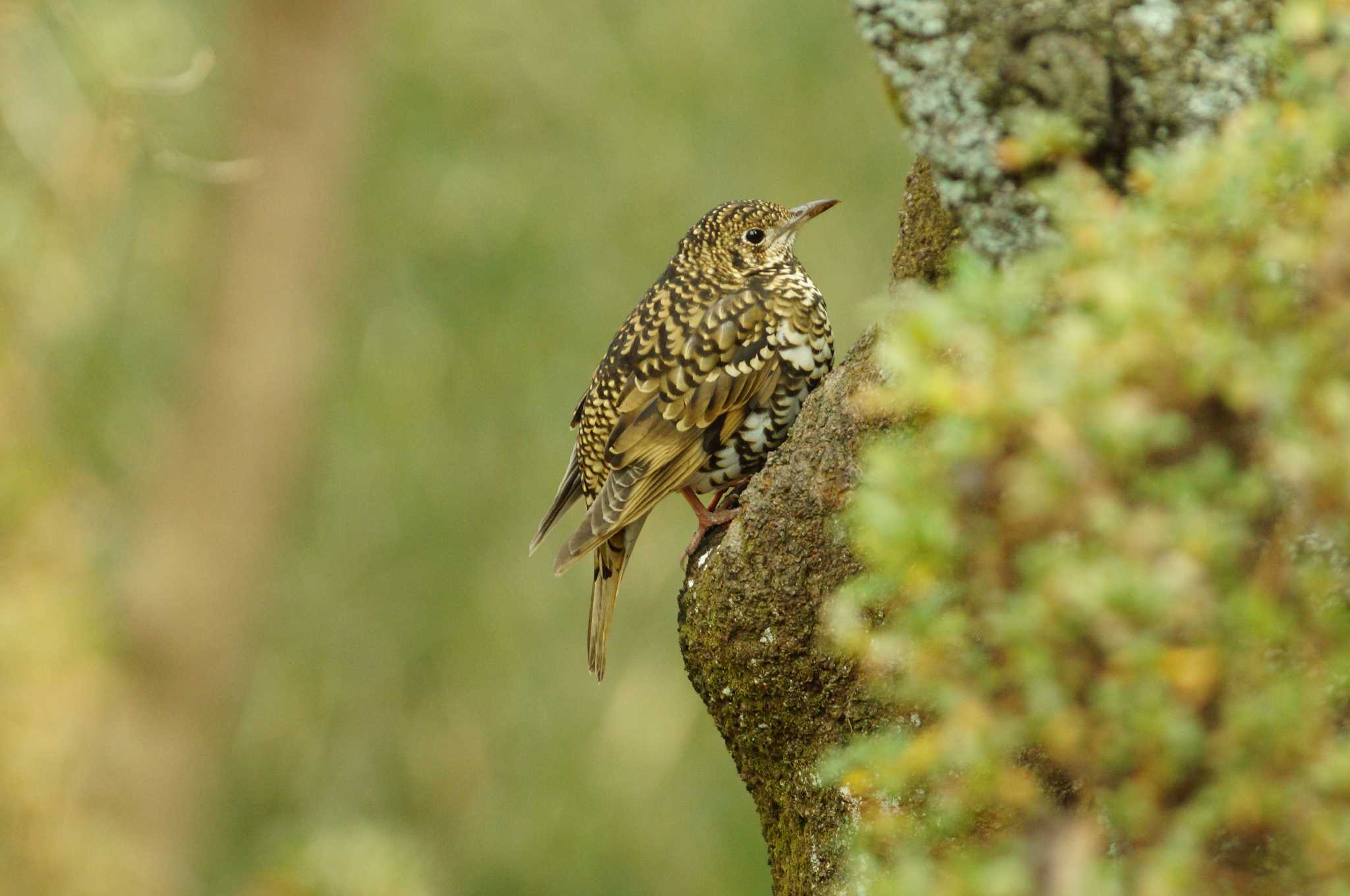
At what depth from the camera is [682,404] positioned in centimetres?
461

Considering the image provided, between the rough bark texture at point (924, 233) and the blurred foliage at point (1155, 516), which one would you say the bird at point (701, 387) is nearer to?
the rough bark texture at point (924, 233)

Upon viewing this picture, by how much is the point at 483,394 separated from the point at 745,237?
9727 millimetres

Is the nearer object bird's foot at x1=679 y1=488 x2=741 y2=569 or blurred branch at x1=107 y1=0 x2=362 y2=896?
bird's foot at x1=679 y1=488 x2=741 y2=569

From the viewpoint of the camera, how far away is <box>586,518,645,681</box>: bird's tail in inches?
195

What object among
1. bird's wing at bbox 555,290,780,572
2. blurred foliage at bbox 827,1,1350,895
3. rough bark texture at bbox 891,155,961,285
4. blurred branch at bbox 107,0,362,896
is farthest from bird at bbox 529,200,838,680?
blurred branch at bbox 107,0,362,896

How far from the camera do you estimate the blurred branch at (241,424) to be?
40.1 ft

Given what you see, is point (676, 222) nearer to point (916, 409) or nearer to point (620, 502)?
point (620, 502)

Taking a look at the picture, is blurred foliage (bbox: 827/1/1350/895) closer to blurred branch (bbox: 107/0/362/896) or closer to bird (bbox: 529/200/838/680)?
bird (bbox: 529/200/838/680)

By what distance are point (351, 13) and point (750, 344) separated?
8971 millimetres

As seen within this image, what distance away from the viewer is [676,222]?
46.8 ft

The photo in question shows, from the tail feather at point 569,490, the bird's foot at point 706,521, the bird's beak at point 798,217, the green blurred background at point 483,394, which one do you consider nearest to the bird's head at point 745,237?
the bird's beak at point 798,217

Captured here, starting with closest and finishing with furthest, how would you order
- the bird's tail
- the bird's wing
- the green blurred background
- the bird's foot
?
the bird's foot < the bird's wing < the bird's tail < the green blurred background

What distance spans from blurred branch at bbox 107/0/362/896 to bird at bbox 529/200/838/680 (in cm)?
774

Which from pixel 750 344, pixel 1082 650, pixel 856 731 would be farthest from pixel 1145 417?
pixel 750 344
